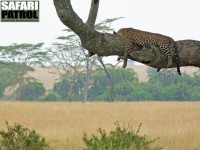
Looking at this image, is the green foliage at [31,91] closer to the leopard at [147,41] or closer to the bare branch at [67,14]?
the leopard at [147,41]

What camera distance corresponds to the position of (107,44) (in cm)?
471

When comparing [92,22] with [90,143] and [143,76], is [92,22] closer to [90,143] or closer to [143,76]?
[90,143]

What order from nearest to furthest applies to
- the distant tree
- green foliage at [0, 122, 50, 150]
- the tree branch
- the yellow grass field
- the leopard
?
the tree branch
the leopard
green foliage at [0, 122, 50, 150]
the yellow grass field
the distant tree

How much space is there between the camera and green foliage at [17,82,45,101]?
151 ft

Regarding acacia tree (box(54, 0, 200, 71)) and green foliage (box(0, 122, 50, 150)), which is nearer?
acacia tree (box(54, 0, 200, 71))

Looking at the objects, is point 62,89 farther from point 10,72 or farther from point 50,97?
point 10,72

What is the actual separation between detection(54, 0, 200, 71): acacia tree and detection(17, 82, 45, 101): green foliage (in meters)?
40.8

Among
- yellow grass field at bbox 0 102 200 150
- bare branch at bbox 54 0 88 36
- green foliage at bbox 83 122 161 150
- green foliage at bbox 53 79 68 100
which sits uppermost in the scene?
bare branch at bbox 54 0 88 36

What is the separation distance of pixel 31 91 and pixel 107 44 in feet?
140

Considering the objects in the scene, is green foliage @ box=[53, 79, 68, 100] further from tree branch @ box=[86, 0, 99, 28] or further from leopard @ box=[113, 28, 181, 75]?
tree branch @ box=[86, 0, 99, 28]

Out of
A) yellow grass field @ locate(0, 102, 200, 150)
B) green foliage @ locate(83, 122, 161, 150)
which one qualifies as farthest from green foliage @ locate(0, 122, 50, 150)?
yellow grass field @ locate(0, 102, 200, 150)

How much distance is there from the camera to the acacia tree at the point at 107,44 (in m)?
4.46

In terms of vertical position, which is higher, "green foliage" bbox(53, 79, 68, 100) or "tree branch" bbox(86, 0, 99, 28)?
"tree branch" bbox(86, 0, 99, 28)

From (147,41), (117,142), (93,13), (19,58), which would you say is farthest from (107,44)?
(19,58)
